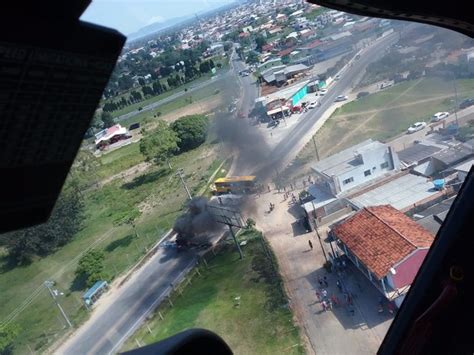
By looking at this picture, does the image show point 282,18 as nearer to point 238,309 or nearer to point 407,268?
point 238,309

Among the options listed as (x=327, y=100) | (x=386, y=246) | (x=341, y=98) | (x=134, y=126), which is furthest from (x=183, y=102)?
(x=386, y=246)

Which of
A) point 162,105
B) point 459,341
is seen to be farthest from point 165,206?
point 162,105

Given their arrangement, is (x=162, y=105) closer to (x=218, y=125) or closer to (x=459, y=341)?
(x=218, y=125)

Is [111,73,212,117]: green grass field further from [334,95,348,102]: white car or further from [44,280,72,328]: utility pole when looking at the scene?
[44,280,72,328]: utility pole

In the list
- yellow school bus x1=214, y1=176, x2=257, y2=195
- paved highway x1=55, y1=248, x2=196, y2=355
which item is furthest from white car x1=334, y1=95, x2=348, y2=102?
paved highway x1=55, y1=248, x2=196, y2=355

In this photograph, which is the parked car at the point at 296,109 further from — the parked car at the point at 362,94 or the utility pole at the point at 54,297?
the utility pole at the point at 54,297
